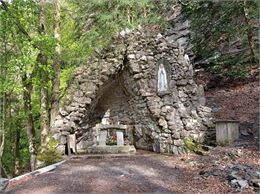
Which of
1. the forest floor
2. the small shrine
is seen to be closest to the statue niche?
the small shrine

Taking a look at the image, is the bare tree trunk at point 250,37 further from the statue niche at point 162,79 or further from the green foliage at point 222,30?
the statue niche at point 162,79

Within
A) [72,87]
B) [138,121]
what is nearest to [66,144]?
[72,87]

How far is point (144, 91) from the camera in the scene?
9453mm

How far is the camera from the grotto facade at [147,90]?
9.02 meters

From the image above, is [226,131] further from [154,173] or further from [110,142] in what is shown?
[110,142]

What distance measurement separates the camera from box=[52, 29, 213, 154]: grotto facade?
9016 mm

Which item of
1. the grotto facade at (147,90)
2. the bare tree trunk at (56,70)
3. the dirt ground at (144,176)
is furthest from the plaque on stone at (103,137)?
the dirt ground at (144,176)

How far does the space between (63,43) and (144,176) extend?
5.60m

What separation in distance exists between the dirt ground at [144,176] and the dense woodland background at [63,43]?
6.74 ft

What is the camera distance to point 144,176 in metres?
6.11

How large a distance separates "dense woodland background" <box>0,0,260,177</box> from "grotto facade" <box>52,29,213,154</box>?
1.97 ft

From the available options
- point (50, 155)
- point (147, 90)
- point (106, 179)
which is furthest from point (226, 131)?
point (50, 155)

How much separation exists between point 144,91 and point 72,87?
7.64 feet

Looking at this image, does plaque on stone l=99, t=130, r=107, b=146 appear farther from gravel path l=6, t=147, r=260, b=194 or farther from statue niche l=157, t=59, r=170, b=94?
statue niche l=157, t=59, r=170, b=94
